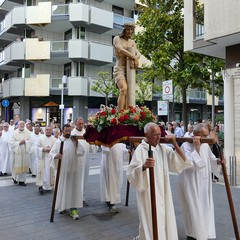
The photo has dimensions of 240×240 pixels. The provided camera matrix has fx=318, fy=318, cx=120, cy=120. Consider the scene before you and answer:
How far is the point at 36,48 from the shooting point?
26828mm

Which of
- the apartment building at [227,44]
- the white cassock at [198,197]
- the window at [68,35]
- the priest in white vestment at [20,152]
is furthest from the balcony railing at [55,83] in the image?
the white cassock at [198,197]

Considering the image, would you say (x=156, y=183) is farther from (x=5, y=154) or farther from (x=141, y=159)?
(x=5, y=154)

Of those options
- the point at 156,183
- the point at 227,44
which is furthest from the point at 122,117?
the point at 227,44

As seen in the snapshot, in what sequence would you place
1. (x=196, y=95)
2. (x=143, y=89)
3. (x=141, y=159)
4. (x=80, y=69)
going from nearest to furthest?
(x=141, y=159), (x=80, y=69), (x=143, y=89), (x=196, y=95)

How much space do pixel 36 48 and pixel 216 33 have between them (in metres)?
20.0

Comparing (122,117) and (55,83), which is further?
(55,83)

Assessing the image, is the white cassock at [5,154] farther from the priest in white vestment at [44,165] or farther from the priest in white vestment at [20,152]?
the priest in white vestment at [44,165]

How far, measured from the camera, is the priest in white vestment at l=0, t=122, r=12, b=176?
12.1 meters

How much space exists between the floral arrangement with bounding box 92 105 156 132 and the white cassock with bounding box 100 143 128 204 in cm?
134

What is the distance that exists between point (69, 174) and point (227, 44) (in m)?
6.97

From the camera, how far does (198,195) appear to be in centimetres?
497

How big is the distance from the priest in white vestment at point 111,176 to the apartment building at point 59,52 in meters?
18.9

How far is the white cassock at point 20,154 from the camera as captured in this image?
9.75 meters

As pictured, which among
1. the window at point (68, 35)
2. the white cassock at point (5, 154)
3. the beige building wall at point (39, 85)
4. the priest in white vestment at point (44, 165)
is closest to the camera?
the priest in white vestment at point (44, 165)
